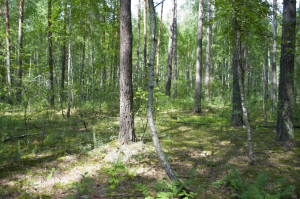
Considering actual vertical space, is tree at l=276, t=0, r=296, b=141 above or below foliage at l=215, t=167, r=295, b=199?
above

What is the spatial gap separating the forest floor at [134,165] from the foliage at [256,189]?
→ 53mm

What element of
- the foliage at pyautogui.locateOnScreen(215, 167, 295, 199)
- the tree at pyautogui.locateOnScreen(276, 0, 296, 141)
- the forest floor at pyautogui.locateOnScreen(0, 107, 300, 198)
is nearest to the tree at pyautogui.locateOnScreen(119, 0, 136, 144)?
the forest floor at pyautogui.locateOnScreen(0, 107, 300, 198)

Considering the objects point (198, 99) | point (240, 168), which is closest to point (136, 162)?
point (240, 168)

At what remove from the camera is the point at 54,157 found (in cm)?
465

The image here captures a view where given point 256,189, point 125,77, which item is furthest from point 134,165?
point 256,189

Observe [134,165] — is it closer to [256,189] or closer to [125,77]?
[125,77]

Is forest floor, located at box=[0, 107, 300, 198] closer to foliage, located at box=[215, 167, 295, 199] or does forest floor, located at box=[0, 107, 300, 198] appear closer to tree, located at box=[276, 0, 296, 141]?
foliage, located at box=[215, 167, 295, 199]

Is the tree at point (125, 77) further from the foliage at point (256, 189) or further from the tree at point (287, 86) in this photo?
the tree at point (287, 86)

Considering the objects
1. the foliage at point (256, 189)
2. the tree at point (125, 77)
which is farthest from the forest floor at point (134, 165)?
the tree at point (125, 77)

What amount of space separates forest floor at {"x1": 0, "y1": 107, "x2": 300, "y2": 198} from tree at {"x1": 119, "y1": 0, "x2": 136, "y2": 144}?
1.65ft

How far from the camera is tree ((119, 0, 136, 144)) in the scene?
5043 millimetres

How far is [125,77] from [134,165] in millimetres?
2366

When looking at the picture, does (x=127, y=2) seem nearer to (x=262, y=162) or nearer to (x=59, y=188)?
(x=59, y=188)

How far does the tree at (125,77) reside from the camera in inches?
199
